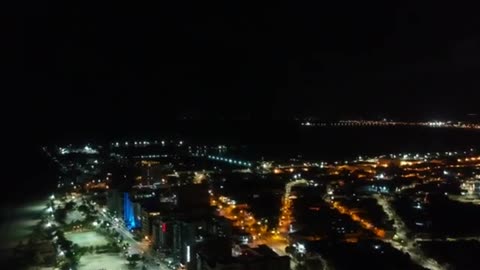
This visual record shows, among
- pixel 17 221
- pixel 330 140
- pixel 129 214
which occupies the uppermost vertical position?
pixel 330 140

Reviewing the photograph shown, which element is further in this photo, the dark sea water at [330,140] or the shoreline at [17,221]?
the dark sea water at [330,140]

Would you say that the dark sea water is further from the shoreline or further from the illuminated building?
the illuminated building

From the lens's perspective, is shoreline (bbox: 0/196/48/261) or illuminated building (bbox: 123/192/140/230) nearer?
illuminated building (bbox: 123/192/140/230)

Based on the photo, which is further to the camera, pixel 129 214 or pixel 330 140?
pixel 330 140

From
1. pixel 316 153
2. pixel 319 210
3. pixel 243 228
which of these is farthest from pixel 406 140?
pixel 243 228

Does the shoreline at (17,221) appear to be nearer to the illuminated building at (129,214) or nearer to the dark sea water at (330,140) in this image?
the illuminated building at (129,214)

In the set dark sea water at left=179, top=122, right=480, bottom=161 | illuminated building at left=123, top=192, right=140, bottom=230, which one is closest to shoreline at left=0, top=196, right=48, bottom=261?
illuminated building at left=123, top=192, right=140, bottom=230

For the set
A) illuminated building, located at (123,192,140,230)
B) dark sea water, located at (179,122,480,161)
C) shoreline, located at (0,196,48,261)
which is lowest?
shoreline, located at (0,196,48,261)

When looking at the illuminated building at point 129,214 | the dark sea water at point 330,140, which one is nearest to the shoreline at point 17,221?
the illuminated building at point 129,214

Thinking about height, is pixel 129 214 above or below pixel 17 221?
above

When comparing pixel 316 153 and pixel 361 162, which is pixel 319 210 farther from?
pixel 316 153

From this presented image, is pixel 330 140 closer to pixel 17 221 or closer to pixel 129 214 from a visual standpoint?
pixel 17 221

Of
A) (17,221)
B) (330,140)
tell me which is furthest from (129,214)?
(330,140)
